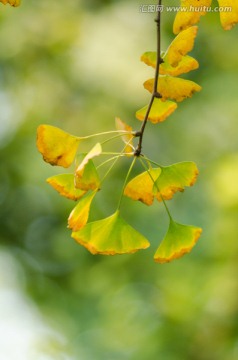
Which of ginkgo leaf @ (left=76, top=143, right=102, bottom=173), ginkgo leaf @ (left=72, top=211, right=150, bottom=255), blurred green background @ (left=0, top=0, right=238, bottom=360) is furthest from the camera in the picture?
blurred green background @ (left=0, top=0, right=238, bottom=360)

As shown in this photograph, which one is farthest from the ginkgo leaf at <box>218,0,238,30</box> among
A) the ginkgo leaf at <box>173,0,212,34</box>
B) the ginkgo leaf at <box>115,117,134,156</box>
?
the ginkgo leaf at <box>115,117,134,156</box>

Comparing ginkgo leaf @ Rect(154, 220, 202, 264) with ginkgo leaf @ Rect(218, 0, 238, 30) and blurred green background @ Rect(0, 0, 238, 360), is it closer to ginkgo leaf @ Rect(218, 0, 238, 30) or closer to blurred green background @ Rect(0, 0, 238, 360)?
ginkgo leaf @ Rect(218, 0, 238, 30)

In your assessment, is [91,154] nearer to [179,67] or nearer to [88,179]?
[88,179]

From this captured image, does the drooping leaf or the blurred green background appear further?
the blurred green background

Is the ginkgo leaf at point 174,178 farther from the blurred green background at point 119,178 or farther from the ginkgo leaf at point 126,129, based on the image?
the blurred green background at point 119,178

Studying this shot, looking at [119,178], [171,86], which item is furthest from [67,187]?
[119,178]

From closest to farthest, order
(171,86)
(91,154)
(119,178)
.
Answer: (91,154) < (171,86) < (119,178)
